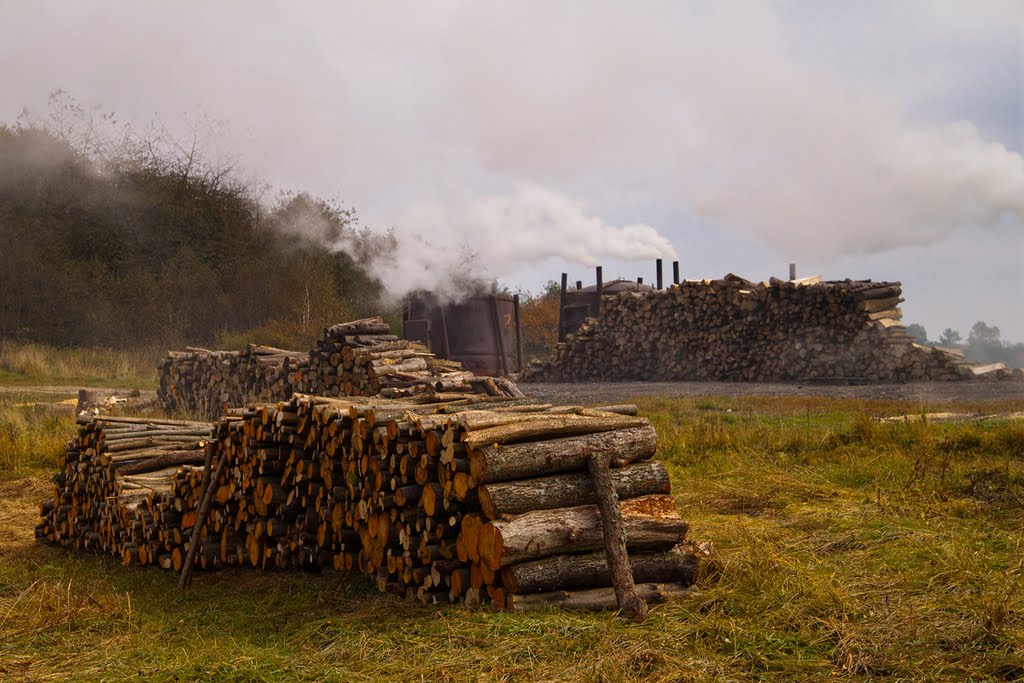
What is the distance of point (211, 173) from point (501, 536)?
29782mm

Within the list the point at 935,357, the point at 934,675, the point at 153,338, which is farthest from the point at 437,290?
the point at 934,675

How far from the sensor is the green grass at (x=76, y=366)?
832 inches

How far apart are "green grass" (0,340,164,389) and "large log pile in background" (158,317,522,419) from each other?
536 cm

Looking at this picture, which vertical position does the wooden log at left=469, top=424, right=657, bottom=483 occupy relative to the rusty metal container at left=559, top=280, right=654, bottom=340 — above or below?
below

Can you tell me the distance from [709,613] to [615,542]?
548mm

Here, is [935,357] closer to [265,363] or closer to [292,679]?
[265,363]

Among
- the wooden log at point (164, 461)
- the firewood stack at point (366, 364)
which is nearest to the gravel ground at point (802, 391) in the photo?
the firewood stack at point (366, 364)

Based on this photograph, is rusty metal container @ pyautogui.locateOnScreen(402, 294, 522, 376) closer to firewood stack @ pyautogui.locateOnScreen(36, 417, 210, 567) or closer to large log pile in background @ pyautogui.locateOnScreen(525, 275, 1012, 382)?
large log pile in background @ pyautogui.locateOnScreen(525, 275, 1012, 382)

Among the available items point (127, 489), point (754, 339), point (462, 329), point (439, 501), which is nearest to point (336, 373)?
point (127, 489)

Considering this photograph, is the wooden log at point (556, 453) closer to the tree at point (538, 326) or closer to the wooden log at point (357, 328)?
the wooden log at point (357, 328)

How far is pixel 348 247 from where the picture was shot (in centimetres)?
1983

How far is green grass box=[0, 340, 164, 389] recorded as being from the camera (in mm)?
21141

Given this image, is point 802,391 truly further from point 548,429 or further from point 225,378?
point 548,429

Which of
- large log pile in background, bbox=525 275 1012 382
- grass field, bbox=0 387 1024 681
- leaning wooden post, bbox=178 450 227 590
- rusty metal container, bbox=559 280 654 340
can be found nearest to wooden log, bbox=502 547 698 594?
grass field, bbox=0 387 1024 681
